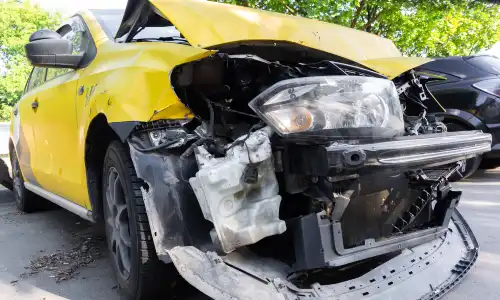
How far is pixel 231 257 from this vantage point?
79.5 inches

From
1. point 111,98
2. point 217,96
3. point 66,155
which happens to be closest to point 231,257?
point 217,96

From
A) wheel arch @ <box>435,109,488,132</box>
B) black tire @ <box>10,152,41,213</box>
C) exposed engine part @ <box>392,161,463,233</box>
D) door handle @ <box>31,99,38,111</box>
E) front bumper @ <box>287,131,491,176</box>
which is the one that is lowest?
black tire @ <box>10,152,41,213</box>

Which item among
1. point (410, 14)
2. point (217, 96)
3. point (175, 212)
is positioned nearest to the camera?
point (175, 212)

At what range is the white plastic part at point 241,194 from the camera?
188 centimetres

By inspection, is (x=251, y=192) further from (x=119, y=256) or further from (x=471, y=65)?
(x=471, y=65)

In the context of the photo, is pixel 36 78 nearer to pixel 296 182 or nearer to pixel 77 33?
pixel 77 33

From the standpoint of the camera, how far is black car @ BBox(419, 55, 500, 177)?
228 inches

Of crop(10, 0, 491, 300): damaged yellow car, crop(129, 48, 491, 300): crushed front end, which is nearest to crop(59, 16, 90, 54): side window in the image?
crop(10, 0, 491, 300): damaged yellow car

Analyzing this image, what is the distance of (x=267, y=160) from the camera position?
1967 millimetres

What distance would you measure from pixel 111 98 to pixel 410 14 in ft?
44.4

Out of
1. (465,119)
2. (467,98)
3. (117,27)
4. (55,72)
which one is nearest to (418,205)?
(117,27)

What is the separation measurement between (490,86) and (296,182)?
16.3 feet

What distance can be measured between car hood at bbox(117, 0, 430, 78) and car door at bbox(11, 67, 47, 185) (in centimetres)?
209

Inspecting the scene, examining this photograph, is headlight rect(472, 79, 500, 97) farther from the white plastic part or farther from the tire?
the tire
